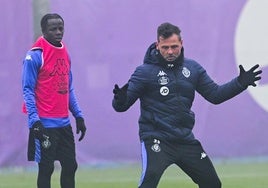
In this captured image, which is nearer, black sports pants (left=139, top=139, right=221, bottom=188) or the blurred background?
black sports pants (left=139, top=139, right=221, bottom=188)

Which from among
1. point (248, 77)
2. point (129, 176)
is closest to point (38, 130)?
point (248, 77)

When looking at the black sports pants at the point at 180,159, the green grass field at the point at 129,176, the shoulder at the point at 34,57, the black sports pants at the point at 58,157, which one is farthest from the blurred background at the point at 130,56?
the black sports pants at the point at 180,159

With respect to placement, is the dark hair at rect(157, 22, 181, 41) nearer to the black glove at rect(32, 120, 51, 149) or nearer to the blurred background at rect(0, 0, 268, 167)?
the black glove at rect(32, 120, 51, 149)

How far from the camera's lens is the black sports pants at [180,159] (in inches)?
258

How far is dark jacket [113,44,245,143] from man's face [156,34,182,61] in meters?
0.07

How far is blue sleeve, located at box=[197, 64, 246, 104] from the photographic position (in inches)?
264

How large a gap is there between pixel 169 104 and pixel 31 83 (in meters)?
1.53

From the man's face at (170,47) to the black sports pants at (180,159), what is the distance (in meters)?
0.69

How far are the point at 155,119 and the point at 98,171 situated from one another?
545 cm

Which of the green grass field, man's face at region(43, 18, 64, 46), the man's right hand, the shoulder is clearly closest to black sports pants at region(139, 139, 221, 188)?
the man's right hand

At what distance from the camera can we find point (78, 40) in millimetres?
12094

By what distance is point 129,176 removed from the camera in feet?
37.1

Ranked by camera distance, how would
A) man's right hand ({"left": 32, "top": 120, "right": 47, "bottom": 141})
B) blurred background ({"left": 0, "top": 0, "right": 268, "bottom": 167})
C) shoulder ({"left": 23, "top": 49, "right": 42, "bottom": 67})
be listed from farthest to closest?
blurred background ({"left": 0, "top": 0, "right": 268, "bottom": 167}) < shoulder ({"left": 23, "top": 49, "right": 42, "bottom": 67}) < man's right hand ({"left": 32, "top": 120, "right": 47, "bottom": 141})

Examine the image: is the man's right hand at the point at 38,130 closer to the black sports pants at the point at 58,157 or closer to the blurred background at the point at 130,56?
the black sports pants at the point at 58,157
